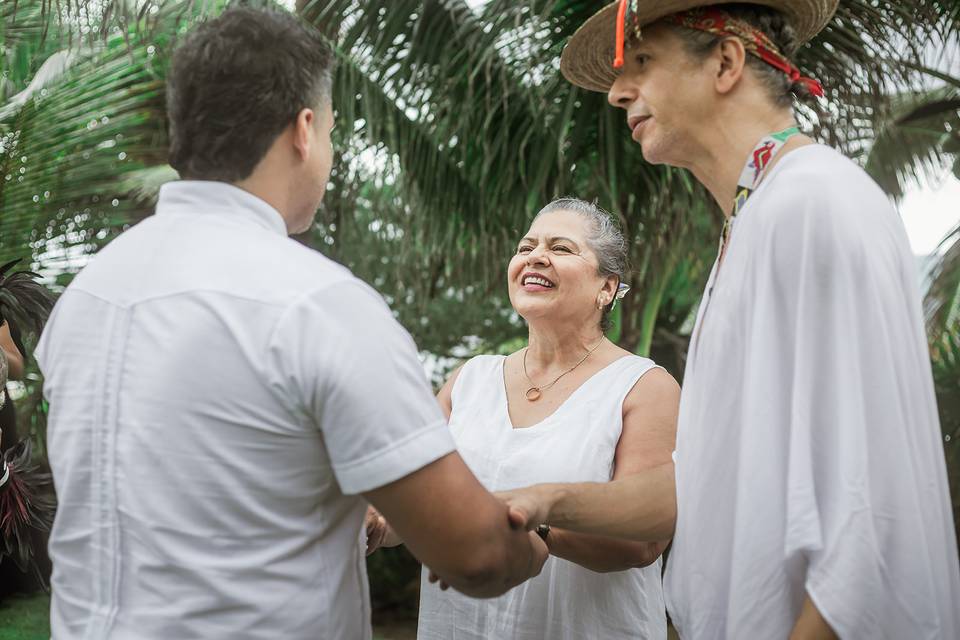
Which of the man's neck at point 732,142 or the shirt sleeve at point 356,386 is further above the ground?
the man's neck at point 732,142

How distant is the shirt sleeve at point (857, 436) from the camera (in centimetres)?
149

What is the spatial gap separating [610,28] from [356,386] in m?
1.19

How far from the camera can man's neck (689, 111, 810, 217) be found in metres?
1.84

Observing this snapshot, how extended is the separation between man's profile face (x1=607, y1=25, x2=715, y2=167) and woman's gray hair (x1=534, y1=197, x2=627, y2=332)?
1.06 metres

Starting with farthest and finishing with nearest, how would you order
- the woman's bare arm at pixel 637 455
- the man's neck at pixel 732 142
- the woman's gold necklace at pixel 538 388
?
1. the woman's gold necklace at pixel 538 388
2. the woman's bare arm at pixel 637 455
3. the man's neck at pixel 732 142

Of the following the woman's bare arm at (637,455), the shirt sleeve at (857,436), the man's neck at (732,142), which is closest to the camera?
the shirt sleeve at (857,436)

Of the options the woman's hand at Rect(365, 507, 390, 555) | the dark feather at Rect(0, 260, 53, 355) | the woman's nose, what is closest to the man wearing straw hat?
the woman's hand at Rect(365, 507, 390, 555)

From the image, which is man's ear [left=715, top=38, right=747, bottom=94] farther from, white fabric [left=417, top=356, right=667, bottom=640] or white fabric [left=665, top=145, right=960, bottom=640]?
white fabric [left=417, top=356, right=667, bottom=640]

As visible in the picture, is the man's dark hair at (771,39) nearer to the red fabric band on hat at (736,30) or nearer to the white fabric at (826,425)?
the red fabric band on hat at (736,30)

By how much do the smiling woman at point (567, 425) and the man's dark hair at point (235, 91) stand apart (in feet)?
4.15

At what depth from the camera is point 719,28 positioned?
188 cm

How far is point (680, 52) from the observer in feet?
6.26

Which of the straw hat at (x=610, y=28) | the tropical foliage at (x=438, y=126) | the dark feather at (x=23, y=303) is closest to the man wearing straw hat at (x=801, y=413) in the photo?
the straw hat at (x=610, y=28)

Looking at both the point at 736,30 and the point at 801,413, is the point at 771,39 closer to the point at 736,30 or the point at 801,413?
the point at 736,30
